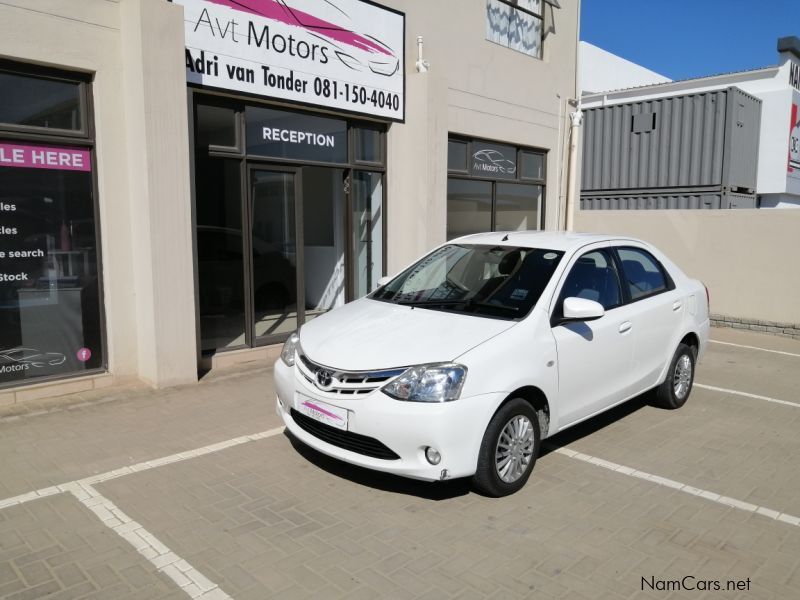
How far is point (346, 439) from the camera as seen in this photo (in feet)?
13.4

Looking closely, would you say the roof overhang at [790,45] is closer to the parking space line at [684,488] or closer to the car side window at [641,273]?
the car side window at [641,273]

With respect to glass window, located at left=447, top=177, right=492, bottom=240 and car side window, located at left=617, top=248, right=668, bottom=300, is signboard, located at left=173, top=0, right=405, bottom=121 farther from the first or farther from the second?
car side window, located at left=617, top=248, right=668, bottom=300

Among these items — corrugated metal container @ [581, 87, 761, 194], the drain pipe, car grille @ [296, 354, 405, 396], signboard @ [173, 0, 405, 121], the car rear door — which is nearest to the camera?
car grille @ [296, 354, 405, 396]

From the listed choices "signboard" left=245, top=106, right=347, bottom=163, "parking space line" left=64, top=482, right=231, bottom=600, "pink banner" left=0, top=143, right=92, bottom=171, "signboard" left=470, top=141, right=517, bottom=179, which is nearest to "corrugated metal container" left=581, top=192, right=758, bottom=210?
"signboard" left=470, top=141, right=517, bottom=179

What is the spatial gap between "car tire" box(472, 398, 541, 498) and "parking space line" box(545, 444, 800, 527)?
31.4 inches

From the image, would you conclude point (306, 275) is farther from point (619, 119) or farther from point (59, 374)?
point (619, 119)

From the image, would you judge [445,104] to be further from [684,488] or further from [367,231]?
[684,488]

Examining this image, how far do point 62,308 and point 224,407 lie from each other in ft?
6.19

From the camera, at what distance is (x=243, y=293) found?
779 centimetres

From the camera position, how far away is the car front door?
4.57 meters

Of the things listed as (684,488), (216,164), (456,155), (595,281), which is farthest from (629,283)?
(456,155)

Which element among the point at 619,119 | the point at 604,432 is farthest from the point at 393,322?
the point at 619,119

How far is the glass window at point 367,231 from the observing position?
30.7ft

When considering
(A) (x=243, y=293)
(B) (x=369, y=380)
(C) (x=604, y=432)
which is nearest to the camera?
(B) (x=369, y=380)
